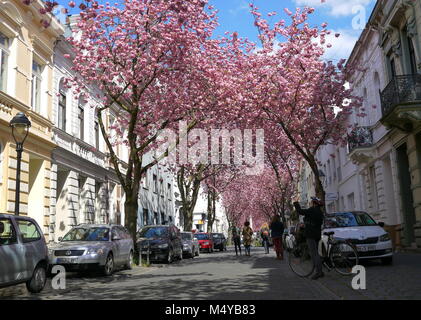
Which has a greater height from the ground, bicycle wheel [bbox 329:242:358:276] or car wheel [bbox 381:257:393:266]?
bicycle wheel [bbox 329:242:358:276]

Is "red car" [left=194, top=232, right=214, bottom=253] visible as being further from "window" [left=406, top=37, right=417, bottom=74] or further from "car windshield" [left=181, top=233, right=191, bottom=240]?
"window" [left=406, top=37, right=417, bottom=74]

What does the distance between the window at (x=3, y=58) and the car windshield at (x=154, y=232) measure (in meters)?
8.96

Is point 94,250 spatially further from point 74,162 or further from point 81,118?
point 81,118

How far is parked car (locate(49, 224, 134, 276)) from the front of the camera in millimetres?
13508

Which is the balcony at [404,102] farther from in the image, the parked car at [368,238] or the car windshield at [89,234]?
the car windshield at [89,234]

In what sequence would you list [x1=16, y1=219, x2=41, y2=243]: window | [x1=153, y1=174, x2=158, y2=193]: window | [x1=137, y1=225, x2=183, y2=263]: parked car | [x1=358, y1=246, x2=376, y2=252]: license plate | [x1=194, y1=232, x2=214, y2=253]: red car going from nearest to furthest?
[x1=16, y1=219, x2=41, y2=243]: window
[x1=358, y1=246, x2=376, y2=252]: license plate
[x1=137, y1=225, x2=183, y2=263]: parked car
[x1=194, y1=232, x2=214, y2=253]: red car
[x1=153, y1=174, x2=158, y2=193]: window

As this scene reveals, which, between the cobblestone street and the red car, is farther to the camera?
the red car

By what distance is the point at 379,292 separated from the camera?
845 cm

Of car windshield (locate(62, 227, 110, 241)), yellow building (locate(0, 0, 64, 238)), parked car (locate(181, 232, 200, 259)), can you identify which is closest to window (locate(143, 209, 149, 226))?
parked car (locate(181, 232, 200, 259))

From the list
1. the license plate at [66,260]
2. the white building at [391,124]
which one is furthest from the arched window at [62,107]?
the white building at [391,124]

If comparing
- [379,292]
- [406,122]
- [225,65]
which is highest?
[225,65]

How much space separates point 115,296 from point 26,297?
6.13 feet

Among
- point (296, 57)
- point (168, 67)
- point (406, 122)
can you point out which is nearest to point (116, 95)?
point (168, 67)

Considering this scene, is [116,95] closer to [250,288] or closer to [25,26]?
[25,26]
